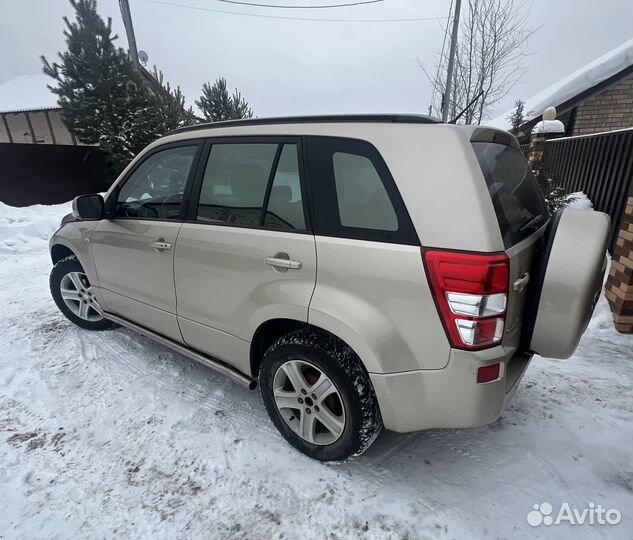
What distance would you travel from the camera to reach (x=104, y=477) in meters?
2.01

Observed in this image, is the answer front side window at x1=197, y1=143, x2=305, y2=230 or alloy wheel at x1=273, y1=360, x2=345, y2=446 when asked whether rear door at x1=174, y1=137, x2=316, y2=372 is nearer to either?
front side window at x1=197, y1=143, x2=305, y2=230

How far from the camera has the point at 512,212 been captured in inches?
68.5

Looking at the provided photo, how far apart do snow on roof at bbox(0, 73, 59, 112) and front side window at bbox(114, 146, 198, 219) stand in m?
24.1

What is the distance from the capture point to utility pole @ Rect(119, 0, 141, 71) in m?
11.8

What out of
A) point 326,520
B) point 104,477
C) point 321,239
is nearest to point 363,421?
point 326,520

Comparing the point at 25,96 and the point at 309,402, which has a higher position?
the point at 25,96

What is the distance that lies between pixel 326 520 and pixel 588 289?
5.49 ft

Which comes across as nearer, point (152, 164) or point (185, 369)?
point (152, 164)

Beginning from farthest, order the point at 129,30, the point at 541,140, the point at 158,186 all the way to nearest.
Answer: the point at 129,30, the point at 541,140, the point at 158,186

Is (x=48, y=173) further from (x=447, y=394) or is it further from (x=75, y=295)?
(x=447, y=394)

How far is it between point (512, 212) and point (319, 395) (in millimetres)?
1357

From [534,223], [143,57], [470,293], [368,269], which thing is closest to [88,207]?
[368,269]

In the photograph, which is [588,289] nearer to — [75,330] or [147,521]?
[147,521]

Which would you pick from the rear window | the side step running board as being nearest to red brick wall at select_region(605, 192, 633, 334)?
the rear window
